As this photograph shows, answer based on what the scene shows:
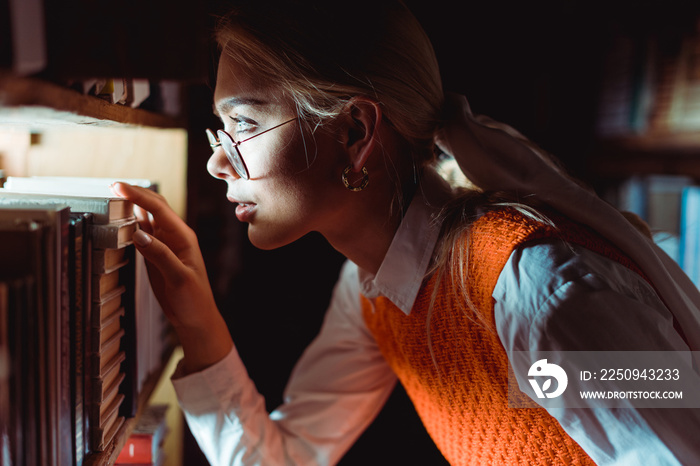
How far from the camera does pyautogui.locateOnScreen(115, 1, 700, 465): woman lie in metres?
0.72

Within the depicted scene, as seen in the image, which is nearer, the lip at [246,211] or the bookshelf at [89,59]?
the bookshelf at [89,59]

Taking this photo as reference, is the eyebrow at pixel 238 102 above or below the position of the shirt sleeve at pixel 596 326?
above

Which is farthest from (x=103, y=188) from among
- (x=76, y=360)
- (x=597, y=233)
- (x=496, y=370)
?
(x=597, y=233)

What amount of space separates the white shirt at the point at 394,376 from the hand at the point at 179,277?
5cm

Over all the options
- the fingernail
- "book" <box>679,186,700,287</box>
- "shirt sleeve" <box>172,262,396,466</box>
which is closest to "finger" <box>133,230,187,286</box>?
the fingernail

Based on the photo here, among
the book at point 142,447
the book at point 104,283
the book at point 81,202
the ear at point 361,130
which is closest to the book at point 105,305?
the book at point 104,283

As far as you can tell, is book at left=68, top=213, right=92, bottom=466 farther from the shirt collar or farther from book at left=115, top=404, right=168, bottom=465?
the shirt collar

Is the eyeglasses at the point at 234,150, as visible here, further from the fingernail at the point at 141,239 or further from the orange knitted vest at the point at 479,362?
the orange knitted vest at the point at 479,362

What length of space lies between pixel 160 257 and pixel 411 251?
1.53 feet

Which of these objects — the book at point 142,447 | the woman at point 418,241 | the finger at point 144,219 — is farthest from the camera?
the book at point 142,447

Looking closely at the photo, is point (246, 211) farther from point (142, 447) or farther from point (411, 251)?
point (142, 447)

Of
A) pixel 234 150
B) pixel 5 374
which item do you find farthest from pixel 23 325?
pixel 234 150

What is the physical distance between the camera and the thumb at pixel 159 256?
2.51ft

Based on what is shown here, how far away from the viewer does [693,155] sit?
1.92 m
